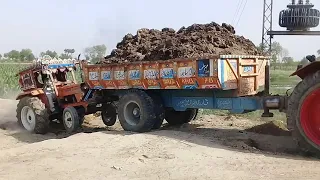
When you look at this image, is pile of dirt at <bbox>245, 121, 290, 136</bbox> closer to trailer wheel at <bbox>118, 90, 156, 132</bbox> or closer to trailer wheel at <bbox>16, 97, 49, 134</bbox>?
trailer wheel at <bbox>118, 90, 156, 132</bbox>

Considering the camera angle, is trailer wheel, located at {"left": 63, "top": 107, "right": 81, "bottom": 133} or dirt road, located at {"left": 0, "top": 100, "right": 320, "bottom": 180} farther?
trailer wheel, located at {"left": 63, "top": 107, "right": 81, "bottom": 133}

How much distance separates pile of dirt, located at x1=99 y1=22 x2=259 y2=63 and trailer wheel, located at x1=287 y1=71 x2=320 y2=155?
6.71 ft

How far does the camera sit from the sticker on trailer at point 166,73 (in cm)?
914

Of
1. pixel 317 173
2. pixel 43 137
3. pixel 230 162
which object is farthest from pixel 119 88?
pixel 317 173

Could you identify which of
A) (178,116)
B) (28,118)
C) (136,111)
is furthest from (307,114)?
(28,118)

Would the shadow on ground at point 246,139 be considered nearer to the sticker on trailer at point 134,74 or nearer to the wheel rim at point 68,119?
the wheel rim at point 68,119

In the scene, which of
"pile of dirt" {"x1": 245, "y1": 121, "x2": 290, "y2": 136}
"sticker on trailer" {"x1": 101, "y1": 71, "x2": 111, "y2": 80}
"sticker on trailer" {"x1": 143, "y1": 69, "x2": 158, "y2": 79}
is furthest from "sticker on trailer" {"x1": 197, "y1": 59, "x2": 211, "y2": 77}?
"sticker on trailer" {"x1": 101, "y1": 71, "x2": 111, "y2": 80}

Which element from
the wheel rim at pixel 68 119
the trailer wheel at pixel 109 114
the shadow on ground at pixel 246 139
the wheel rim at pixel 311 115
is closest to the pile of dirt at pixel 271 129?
the shadow on ground at pixel 246 139

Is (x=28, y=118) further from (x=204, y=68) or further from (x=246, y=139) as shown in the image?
(x=246, y=139)

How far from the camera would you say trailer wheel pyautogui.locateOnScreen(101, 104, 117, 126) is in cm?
1184

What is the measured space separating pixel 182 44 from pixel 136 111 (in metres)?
2.05

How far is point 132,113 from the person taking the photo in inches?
412

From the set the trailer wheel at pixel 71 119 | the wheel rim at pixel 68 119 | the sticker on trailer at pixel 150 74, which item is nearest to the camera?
the sticker on trailer at pixel 150 74

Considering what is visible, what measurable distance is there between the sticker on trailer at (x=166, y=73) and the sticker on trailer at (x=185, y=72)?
22cm
